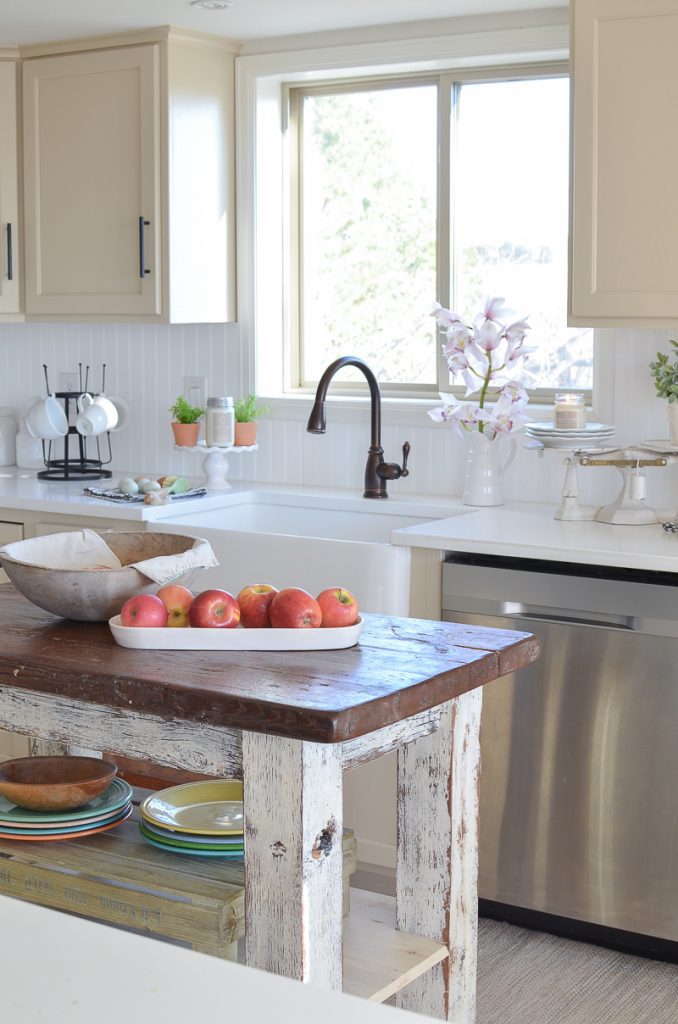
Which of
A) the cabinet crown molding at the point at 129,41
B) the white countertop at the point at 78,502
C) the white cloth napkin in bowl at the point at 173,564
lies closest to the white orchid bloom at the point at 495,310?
the white countertop at the point at 78,502

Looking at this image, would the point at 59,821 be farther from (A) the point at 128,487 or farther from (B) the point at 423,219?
(B) the point at 423,219

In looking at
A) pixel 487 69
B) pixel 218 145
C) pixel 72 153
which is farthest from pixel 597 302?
pixel 72 153

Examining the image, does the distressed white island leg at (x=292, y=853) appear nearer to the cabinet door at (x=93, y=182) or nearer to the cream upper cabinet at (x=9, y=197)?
the cabinet door at (x=93, y=182)

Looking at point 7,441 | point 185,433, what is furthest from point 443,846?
point 7,441

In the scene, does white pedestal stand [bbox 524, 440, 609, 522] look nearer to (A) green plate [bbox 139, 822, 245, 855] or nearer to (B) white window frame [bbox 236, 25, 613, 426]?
(B) white window frame [bbox 236, 25, 613, 426]

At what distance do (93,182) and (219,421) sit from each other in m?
0.81

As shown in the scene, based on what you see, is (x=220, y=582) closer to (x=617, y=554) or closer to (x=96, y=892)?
(x=617, y=554)

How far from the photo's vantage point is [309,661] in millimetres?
1737

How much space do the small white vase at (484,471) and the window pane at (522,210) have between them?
1.01ft

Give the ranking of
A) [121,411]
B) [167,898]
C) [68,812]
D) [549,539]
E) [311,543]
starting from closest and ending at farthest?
[167,898]
[68,812]
[549,539]
[311,543]
[121,411]

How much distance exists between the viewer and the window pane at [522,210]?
3.66 meters

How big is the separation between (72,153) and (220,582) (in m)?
1.44

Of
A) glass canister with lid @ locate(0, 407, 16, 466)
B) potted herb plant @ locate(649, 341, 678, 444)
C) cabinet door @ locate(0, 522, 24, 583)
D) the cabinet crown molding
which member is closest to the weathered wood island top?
potted herb plant @ locate(649, 341, 678, 444)

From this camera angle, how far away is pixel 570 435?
10.6ft
